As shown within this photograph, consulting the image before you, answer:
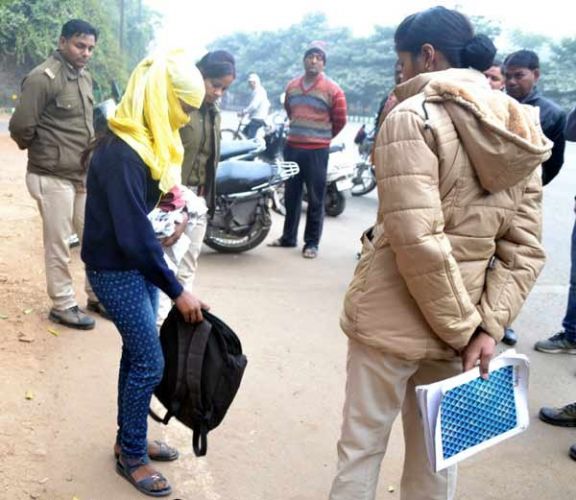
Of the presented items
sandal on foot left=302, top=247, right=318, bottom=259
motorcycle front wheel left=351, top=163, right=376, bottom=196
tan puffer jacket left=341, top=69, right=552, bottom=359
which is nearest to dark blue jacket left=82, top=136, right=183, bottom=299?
tan puffer jacket left=341, top=69, right=552, bottom=359

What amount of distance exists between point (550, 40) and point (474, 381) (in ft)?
104

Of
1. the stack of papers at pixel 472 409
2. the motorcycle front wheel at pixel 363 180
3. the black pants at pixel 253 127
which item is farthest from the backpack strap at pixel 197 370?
the black pants at pixel 253 127

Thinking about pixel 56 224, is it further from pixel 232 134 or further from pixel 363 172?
pixel 232 134

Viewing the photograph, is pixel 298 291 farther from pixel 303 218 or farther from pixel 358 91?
pixel 358 91

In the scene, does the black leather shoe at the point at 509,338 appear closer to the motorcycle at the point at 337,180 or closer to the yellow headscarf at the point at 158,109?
the yellow headscarf at the point at 158,109

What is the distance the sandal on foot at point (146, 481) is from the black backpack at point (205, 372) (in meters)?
0.29

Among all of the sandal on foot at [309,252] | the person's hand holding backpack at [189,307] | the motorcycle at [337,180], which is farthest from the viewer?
the motorcycle at [337,180]

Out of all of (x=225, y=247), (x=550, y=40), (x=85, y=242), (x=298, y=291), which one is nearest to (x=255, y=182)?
(x=225, y=247)

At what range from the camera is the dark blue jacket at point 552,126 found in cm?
465

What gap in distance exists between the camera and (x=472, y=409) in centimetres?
210

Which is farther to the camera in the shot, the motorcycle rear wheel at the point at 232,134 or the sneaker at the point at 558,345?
the motorcycle rear wheel at the point at 232,134

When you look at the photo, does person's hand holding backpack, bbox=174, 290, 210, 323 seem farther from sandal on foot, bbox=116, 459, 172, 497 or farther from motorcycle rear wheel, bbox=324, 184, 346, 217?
motorcycle rear wheel, bbox=324, 184, 346, 217

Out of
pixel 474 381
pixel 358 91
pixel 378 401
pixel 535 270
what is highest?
pixel 535 270

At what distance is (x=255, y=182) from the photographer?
21.9 ft
